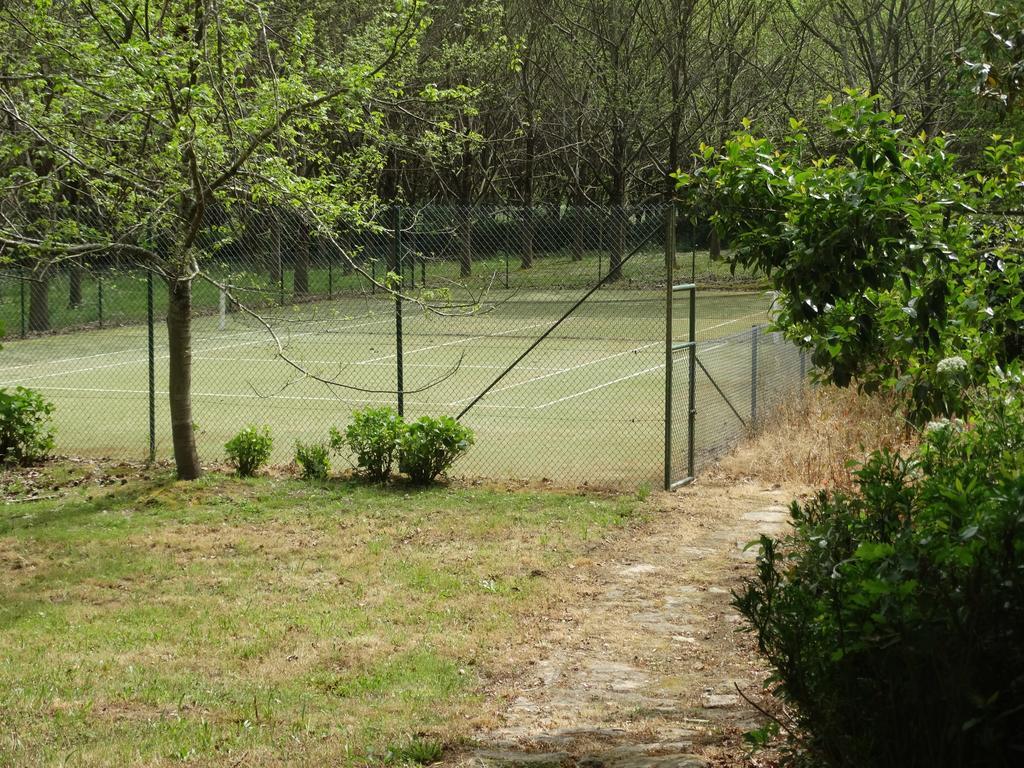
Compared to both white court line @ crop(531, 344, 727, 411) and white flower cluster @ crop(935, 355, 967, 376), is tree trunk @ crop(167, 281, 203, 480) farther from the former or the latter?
white flower cluster @ crop(935, 355, 967, 376)

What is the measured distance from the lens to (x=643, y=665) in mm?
6699

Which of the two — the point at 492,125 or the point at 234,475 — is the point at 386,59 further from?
the point at 492,125

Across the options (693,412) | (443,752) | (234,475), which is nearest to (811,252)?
(443,752)

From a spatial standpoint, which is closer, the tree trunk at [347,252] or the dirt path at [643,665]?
the dirt path at [643,665]

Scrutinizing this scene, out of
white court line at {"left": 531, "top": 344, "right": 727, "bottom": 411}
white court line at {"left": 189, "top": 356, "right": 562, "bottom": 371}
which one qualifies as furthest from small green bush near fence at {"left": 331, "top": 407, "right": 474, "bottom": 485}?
white court line at {"left": 189, "top": 356, "right": 562, "bottom": 371}

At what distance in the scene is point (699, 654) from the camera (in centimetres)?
688

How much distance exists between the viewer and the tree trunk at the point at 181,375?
10.8 meters

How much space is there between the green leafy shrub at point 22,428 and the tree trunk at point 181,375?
1.87 meters

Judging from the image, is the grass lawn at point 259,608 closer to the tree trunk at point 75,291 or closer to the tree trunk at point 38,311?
the tree trunk at point 38,311

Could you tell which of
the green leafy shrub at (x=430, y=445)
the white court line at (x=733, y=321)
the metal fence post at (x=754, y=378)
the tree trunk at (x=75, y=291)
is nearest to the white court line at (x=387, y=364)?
the tree trunk at (x=75, y=291)

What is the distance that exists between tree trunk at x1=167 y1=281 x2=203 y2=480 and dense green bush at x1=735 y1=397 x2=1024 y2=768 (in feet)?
26.2

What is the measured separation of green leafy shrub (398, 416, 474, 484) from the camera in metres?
11.3

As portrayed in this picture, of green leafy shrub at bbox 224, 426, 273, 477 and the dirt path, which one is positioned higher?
green leafy shrub at bbox 224, 426, 273, 477

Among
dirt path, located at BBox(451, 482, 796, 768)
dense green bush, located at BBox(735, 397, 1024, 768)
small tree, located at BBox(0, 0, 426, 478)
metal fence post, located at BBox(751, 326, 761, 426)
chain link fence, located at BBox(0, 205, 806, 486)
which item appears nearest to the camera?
dense green bush, located at BBox(735, 397, 1024, 768)
